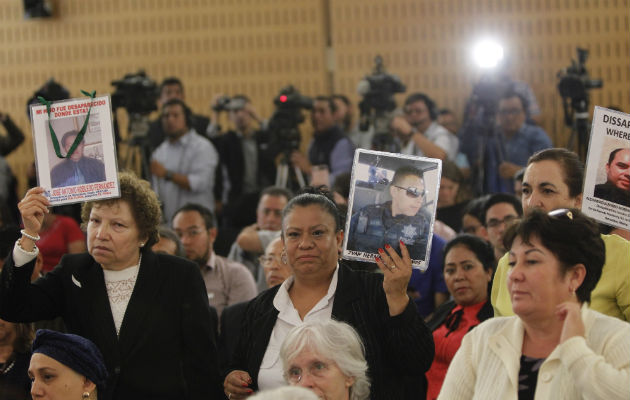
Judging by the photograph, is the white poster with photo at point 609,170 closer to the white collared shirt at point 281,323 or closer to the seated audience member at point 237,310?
the white collared shirt at point 281,323

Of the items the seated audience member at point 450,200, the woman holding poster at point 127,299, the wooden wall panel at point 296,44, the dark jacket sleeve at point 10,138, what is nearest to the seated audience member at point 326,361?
the woman holding poster at point 127,299

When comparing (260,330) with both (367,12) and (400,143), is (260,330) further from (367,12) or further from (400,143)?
(367,12)

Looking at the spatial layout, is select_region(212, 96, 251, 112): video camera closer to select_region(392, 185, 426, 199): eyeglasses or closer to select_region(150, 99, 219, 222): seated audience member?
select_region(150, 99, 219, 222): seated audience member

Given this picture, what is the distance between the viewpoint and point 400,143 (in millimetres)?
6641

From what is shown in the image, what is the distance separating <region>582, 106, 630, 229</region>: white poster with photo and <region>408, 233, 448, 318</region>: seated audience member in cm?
145

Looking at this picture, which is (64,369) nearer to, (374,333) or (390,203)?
(374,333)

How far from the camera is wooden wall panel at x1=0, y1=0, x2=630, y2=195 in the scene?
837cm

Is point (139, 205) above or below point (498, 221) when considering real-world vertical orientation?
above

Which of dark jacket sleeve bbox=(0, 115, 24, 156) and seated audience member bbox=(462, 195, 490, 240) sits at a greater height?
dark jacket sleeve bbox=(0, 115, 24, 156)

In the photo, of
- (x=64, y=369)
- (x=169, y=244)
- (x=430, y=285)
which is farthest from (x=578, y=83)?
(x=64, y=369)

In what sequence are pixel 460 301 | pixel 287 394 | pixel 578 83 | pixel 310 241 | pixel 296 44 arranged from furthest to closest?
pixel 296 44 → pixel 578 83 → pixel 460 301 → pixel 310 241 → pixel 287 394

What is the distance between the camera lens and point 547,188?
3230 millimetres

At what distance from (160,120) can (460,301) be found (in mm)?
3655

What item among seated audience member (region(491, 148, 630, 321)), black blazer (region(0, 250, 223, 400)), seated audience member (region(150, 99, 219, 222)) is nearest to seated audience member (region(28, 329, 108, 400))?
black blazer (region(0, 250, 223, 400))
